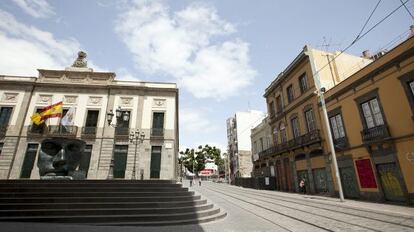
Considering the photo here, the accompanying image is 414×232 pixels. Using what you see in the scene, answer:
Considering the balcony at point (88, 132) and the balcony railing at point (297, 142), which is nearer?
the balcony railing at point (297, 142)

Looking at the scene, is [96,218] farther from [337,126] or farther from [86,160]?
[337,126]

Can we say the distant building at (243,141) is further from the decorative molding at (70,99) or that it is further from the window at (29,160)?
the window at (29,160)

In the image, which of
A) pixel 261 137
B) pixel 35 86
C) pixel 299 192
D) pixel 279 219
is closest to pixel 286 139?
pixel 299 192

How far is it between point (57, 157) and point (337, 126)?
18231 mm

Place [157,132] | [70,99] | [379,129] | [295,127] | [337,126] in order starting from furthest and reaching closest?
[70,99]
[157,132]
[295,127]
[337,126]
[379,129]

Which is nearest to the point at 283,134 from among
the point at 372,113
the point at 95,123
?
the point at 372,113

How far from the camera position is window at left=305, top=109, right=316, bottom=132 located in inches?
715

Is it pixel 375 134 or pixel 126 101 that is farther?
pixel 126 101

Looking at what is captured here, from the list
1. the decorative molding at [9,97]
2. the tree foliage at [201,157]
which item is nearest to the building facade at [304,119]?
the decorative molding at [9,97]

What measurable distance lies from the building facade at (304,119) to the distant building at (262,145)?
204cm

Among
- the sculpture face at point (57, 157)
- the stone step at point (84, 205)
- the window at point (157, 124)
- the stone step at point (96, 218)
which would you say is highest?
the window at point (157, 124)

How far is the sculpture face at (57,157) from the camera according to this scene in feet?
38.4

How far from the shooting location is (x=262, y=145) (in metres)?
29.2

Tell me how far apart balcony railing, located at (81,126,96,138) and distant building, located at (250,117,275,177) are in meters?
19.0
